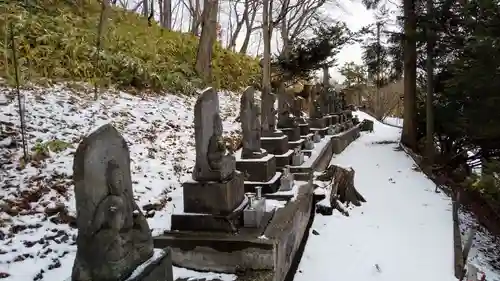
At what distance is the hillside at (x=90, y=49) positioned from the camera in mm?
9727

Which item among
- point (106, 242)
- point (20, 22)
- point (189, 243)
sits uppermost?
point (20, 22)

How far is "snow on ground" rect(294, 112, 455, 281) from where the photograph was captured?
639 centimetres

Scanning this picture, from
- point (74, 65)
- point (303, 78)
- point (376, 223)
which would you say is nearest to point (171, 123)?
point (74, 65)

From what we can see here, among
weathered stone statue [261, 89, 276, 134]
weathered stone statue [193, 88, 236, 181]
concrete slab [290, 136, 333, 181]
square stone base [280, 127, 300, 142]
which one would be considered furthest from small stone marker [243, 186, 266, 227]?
square stone base [280, 127, 300, 142]

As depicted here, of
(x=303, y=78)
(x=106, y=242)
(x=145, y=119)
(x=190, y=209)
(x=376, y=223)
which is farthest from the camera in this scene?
(x=303, y=78)

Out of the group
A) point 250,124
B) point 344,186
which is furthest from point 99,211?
point 344,186

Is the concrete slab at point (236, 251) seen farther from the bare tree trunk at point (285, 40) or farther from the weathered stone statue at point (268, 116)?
the bare tree trunk at point (285, 40)

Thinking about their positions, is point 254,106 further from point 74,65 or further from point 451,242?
point 74,65

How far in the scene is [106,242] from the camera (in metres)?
3.22

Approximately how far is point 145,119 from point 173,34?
858 cm

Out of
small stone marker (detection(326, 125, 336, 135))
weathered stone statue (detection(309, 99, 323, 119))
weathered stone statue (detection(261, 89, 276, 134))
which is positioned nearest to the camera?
weathered stone statue (detection(261, 89, 276, 134))

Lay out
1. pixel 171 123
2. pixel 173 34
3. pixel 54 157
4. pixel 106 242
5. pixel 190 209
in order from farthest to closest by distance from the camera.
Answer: pixel 173 34 < pixel 171 123 < pixel 54 157 < pixel 190 209 < pixel 106 242

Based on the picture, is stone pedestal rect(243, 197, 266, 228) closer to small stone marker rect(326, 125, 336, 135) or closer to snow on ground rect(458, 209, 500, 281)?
snow on ground rect(458, 209, 500, 281)

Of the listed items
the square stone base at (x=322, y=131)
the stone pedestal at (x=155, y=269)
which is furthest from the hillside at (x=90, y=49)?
the stone pedestal at (x=155, y=269)
